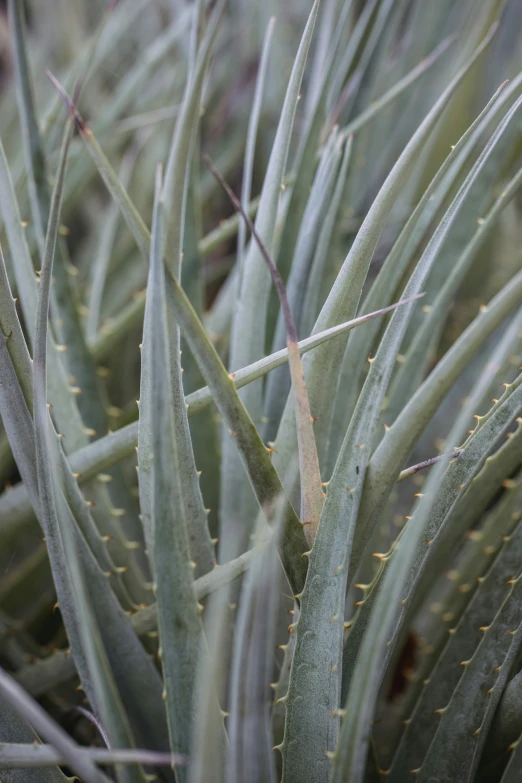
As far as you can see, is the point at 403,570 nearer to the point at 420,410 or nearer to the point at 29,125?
the point at 420,410

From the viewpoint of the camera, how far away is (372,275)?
0.92 meters

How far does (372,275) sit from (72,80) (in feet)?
1.47

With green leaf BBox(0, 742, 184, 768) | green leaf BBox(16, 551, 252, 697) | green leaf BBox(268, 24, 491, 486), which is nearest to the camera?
green leaf BBox(0, 742, 184, 768)

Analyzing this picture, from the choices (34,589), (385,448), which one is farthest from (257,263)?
(34,589)

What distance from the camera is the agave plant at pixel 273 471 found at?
0.32 metres

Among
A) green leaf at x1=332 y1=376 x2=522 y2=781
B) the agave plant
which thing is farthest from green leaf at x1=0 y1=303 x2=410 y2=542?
green leaf at x1=332 y1=376 x2=522 y2=781

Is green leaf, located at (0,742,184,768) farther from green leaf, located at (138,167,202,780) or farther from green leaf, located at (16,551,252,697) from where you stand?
green leaf, located at (16,551,252,697)

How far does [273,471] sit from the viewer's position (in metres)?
0.37

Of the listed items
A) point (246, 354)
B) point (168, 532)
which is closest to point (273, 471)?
point (168, 532)

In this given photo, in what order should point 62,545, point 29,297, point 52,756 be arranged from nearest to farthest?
1. point 52,756
2. point 62,545
3. point 29,297

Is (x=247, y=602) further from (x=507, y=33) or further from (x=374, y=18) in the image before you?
(x=507, y=33)

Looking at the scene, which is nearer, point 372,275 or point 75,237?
point 372,275

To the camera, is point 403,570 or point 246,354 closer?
point 403,570

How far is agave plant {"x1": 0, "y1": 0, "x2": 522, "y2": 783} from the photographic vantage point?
316 mm
